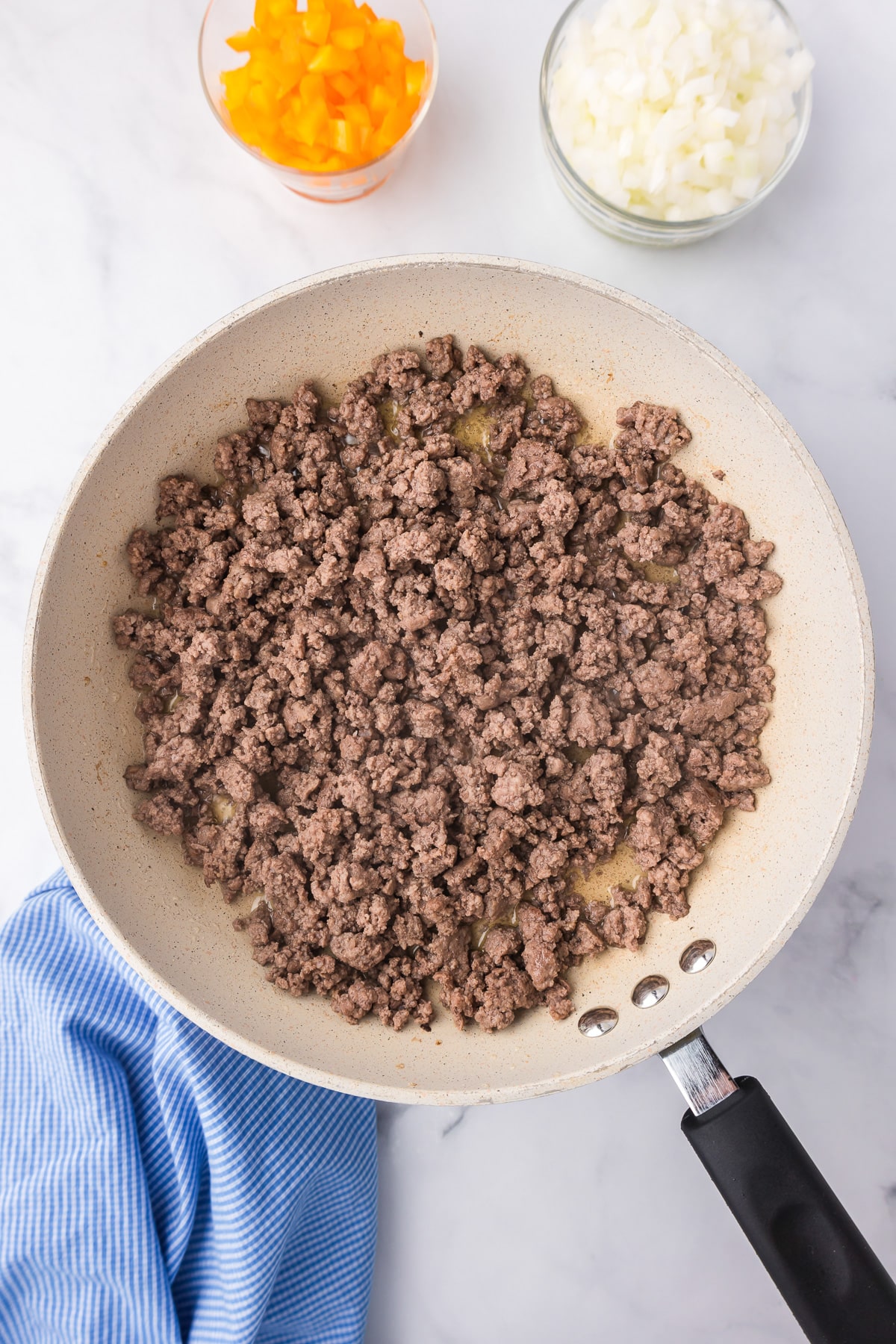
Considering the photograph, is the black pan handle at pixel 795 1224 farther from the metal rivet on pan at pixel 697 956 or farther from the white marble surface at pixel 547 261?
the white marble surface at pixel 547 261

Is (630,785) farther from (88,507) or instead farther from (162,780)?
Result: (88,507)

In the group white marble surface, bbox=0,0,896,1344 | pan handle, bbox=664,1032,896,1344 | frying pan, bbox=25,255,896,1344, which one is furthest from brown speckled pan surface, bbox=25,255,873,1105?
white marble surface, bbox=0,0,896,1344

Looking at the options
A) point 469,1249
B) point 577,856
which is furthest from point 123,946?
point 469,1249

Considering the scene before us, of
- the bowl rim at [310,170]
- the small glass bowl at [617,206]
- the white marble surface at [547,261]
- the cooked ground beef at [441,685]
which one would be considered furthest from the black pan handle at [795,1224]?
the bowl rim at [310,170]

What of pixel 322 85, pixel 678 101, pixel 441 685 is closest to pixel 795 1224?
pixel 441 685

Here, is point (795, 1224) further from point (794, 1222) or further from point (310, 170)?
point (310, 170)

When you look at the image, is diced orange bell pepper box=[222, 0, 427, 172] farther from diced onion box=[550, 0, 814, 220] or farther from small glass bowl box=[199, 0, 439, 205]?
diced onion box=[550, 0, 814, 220]
